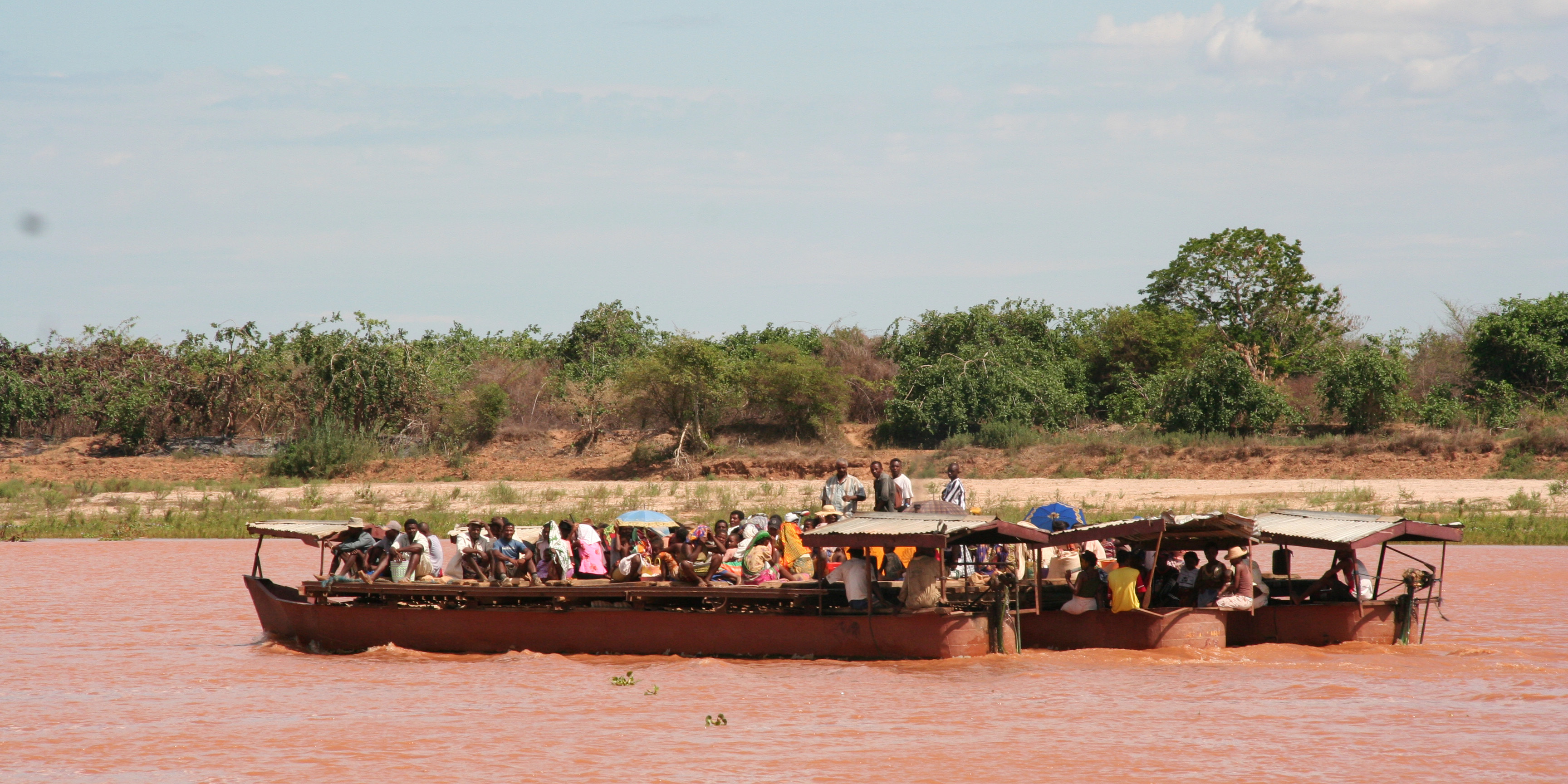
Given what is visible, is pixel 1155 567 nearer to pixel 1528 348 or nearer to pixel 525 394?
pixel 1528 348

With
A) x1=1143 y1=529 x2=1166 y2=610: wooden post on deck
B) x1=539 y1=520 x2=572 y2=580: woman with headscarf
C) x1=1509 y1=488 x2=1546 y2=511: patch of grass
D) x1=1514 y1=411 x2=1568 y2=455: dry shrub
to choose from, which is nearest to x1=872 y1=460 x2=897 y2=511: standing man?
x1=1143 y1=529 x2=1166 y2=610: wooden post on deck

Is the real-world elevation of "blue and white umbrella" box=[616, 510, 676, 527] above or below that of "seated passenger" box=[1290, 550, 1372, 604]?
above

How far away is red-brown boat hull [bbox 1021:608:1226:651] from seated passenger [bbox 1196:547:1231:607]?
435mm

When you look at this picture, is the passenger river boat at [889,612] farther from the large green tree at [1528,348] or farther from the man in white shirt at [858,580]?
the large green tree at [1528,348]

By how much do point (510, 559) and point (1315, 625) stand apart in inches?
329

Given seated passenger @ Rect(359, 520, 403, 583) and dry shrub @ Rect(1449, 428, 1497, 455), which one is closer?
seated passenger @ Rect(359, 520, 403, 583)

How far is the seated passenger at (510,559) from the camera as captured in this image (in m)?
14.3

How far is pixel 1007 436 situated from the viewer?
31906 mm

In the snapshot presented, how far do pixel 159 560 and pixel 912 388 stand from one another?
18616 mm

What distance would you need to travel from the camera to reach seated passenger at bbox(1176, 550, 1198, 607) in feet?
44.1

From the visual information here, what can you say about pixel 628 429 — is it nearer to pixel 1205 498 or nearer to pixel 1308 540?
pixel 1205 498

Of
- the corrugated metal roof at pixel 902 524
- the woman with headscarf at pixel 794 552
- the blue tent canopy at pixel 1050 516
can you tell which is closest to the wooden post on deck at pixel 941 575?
the corrugated metal roof at pixel 902 524

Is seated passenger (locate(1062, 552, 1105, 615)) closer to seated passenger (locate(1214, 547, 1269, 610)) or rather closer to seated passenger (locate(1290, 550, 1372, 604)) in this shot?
seated passenger (locate(1214, 547, 1269, 610))

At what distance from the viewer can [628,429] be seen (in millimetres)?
35688
